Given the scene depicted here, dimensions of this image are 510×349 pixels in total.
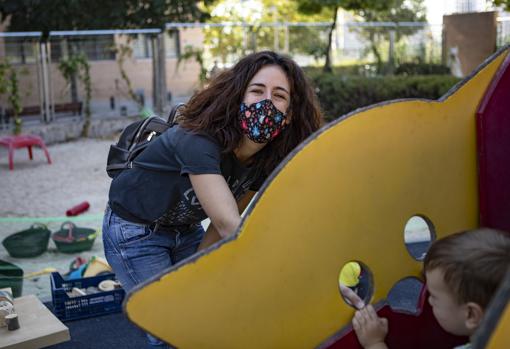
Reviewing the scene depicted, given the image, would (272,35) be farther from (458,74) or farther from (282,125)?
(282,125)

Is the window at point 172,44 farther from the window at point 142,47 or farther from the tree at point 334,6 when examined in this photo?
the tree at point 334,6

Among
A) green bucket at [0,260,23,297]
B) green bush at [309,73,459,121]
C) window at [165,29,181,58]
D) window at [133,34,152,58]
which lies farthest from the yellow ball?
window at [165,29,181,58]

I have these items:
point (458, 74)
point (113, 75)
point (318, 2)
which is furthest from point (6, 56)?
point (458, 74)

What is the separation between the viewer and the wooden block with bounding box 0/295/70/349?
9.73ft

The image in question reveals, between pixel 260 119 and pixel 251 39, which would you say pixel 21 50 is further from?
pixel 260 119

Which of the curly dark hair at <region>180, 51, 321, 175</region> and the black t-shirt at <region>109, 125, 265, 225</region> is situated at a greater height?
the curly dark hair at <region>180, 51, 321, 175</region>

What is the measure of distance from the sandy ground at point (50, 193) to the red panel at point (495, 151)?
9.41 feet

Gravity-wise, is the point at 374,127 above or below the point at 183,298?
above

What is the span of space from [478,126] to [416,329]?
62 centimetres

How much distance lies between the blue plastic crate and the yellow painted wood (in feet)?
6.94

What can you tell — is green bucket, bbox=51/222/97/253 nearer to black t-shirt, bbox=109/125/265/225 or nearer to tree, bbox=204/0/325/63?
black t-shirt, bbox=109/125/265/225

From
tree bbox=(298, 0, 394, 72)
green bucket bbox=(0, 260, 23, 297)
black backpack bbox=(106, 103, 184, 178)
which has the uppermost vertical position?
tree bbox=(298, 0, 394, 72)

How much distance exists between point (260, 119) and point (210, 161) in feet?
0.64

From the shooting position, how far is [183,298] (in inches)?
61.1
